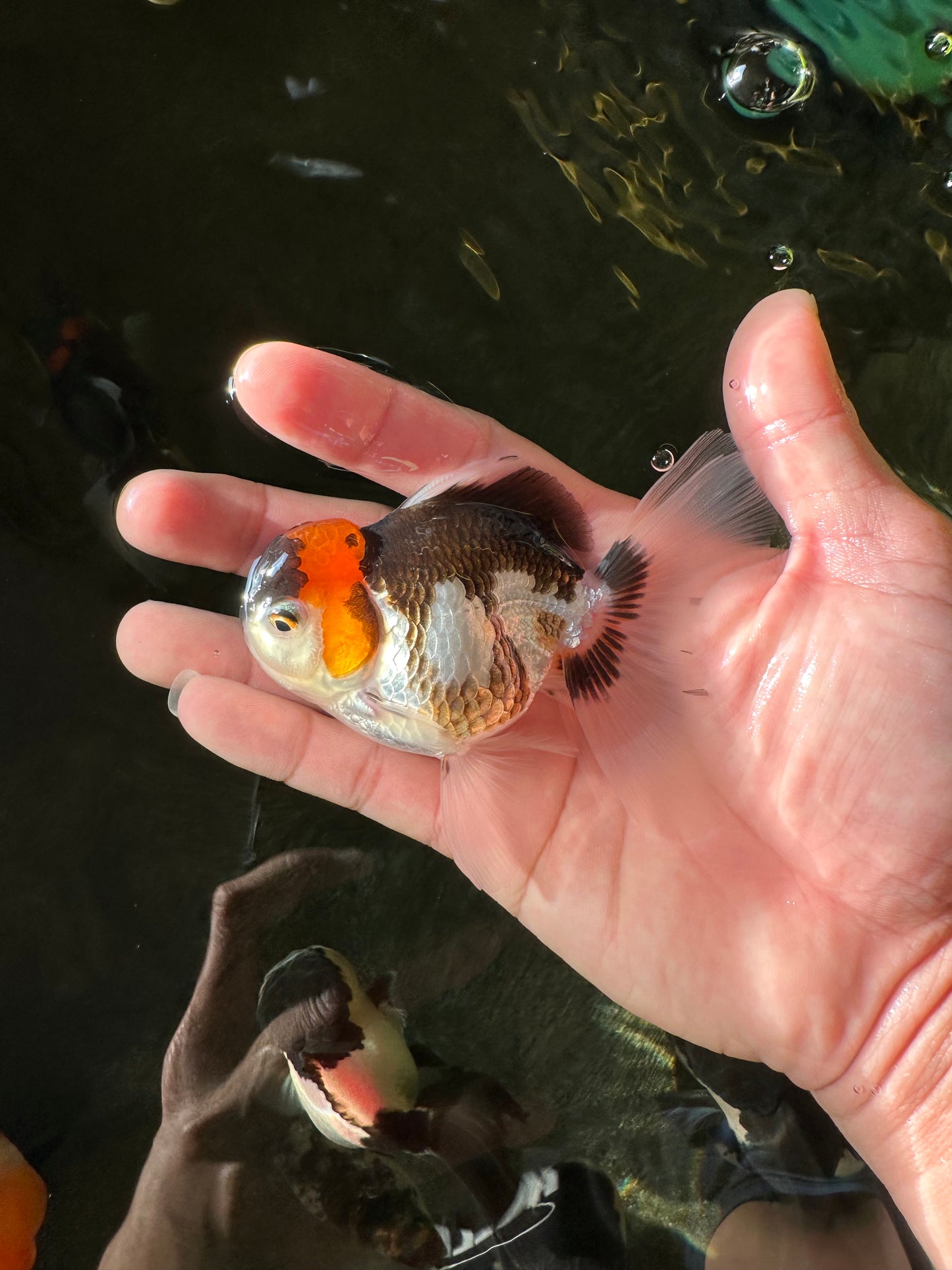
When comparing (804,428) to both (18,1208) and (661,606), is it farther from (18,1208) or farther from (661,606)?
(18,1208)

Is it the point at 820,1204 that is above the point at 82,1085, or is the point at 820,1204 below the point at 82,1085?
above

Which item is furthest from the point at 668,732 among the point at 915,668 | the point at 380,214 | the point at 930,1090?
the point at 380,214

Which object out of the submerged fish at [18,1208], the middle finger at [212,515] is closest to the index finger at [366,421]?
the middle finger at [212,515]

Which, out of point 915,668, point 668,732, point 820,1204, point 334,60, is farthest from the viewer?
point 334,60

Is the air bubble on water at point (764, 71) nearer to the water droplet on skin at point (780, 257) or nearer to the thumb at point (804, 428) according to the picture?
the water droplet on skin at point (780, 257)

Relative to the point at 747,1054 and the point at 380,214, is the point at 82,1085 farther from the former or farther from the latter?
the point at 380,214

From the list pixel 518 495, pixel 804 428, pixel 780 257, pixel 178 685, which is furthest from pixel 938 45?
pixel 178 685

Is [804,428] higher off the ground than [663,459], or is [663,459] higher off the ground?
[804,428]
